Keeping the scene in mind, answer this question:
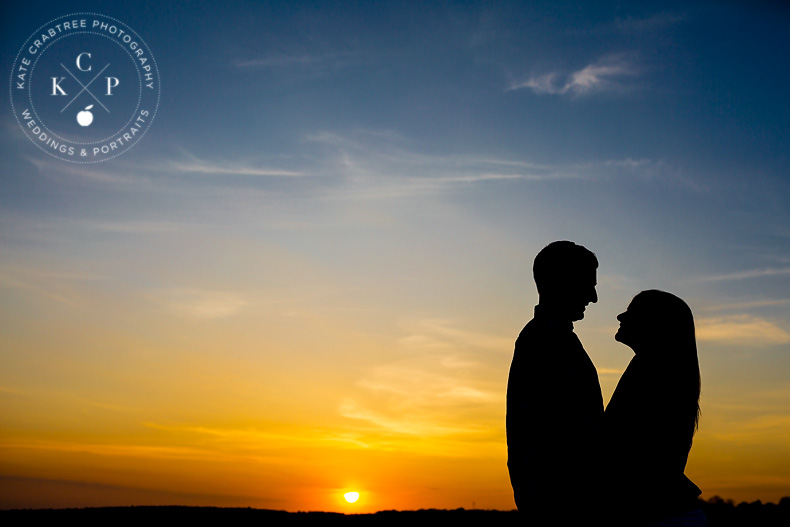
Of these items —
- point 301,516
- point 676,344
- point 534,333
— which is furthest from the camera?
point 301,516

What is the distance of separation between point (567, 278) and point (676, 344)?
966 mm

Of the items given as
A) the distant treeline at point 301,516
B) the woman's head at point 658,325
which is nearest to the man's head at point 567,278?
the woman's head at point 658,325

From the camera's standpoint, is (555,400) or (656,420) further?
(656,420)

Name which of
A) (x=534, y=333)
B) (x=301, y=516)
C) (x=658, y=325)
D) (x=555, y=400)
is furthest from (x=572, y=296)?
(x=301, y=516)

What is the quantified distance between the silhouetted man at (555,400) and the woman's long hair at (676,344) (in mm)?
659

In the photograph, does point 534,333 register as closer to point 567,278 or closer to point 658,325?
point 567,278

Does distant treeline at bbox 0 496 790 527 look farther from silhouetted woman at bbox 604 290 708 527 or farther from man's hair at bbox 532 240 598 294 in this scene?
man's hair at bbox 532 240 598 294

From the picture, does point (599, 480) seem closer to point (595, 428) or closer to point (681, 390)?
point (595, 428)

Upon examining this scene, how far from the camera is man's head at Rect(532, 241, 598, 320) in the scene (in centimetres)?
385

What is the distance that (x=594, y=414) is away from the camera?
358cm

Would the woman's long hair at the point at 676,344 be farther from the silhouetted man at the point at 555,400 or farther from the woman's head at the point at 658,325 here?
the silhouetted man at the point at 555,400

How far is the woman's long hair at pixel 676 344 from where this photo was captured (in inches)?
163

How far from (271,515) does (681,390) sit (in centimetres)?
1620

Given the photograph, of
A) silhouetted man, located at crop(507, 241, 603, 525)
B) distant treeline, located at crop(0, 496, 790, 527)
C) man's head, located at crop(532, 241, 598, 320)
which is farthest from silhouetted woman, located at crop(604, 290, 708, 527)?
distant treeline, located at crop(0, 496, 790, 527)
